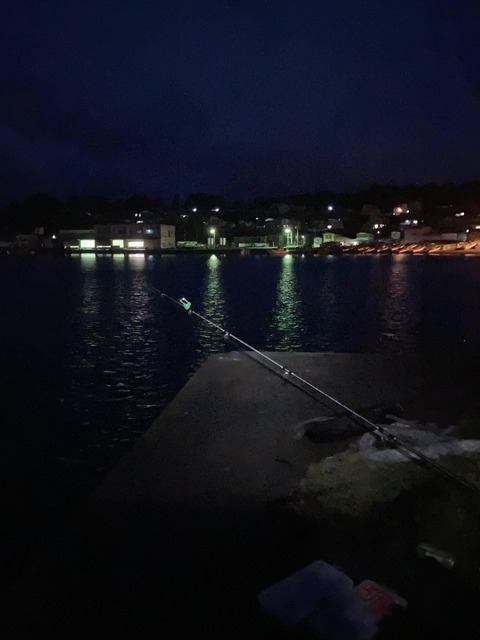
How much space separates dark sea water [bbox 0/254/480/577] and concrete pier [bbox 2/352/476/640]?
1305 millimetres

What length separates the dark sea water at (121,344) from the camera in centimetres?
766

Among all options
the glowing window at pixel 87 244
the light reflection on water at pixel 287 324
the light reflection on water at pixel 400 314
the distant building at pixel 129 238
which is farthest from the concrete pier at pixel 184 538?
the glowing window at pixel 87 244

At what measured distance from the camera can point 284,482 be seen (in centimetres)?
525

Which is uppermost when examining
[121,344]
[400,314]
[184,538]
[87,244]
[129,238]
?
[129,238]

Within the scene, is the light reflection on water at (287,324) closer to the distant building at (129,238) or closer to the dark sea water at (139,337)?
the dark sea water at (139,337)

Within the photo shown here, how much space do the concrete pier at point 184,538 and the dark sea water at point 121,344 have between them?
1.31m

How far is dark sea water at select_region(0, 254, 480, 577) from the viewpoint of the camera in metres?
7.66

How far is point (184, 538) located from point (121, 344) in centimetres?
1230

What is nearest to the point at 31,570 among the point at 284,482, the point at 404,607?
the point at 284,482

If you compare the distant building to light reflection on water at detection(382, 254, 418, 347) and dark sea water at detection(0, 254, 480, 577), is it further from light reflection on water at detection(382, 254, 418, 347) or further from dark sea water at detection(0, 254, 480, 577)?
light reflection on water at detection(382, 254, 418, 347)

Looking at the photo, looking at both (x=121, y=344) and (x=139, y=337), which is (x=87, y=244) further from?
(x=121, y=344)

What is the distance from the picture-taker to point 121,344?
16297mm

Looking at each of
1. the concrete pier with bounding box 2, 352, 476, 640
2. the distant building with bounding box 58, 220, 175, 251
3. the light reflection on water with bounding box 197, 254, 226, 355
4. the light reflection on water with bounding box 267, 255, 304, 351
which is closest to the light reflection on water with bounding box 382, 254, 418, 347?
the light reflection on water with bounding box 267, 255, 304, 351

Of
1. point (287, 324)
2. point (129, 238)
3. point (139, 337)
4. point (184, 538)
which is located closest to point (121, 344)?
point (139, 337)
